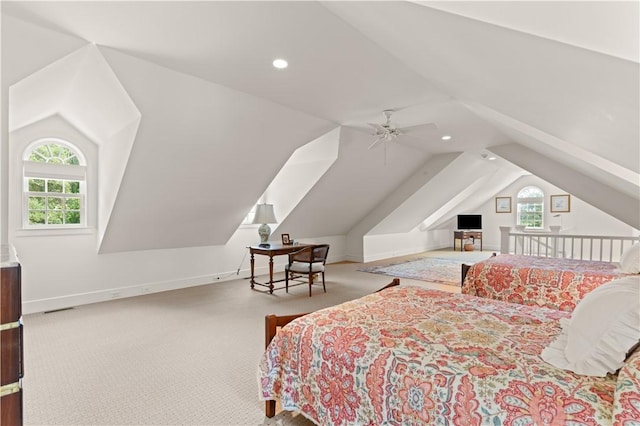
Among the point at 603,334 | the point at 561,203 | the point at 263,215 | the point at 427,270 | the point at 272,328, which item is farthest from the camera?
the point at 561,203

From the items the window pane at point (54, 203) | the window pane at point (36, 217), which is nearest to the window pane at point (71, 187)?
the window pane at point (54, 203)

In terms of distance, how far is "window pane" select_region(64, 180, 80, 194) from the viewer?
4.22 m

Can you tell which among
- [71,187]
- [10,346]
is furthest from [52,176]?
[10,346]

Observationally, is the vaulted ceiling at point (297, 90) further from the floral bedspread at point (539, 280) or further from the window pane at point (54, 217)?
the floral bedspread at point (539, 280)

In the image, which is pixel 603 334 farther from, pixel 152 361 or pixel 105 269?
pixel 105 269

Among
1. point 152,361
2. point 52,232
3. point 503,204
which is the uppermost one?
point 503,204

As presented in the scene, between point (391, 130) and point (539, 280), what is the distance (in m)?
2.34

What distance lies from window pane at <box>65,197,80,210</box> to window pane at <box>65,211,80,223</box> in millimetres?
67

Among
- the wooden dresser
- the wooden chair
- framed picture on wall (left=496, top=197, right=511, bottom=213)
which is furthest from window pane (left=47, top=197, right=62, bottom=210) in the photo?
framed picture on wall (left=496, top=197, right=511, bottom=213)

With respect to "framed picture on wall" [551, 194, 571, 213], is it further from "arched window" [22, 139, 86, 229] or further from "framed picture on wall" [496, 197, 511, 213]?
"arched window" [22, 139, 86, 229]

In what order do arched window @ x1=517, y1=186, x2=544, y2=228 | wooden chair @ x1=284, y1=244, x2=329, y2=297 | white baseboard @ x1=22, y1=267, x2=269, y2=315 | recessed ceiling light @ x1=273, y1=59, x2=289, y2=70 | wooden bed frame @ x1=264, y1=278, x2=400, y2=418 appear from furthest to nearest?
arched window @ x1=517, y1=186, x2=544, y2=228 < wooden chair @ x1=284, y1=244, x2=329, y2=297 < white baseboard @ x1=22, y1=267, x2=269, y2=315 < recessed ceiling light @ x1=273, y1=59, x2=289, y2=70 < wooden bed frame @ x1=264, y1=278, x2=400, y2=418

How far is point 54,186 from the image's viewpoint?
4.13 metres

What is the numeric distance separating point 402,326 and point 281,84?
2.54 m

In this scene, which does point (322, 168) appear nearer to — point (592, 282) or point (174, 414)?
point (592, 282)
